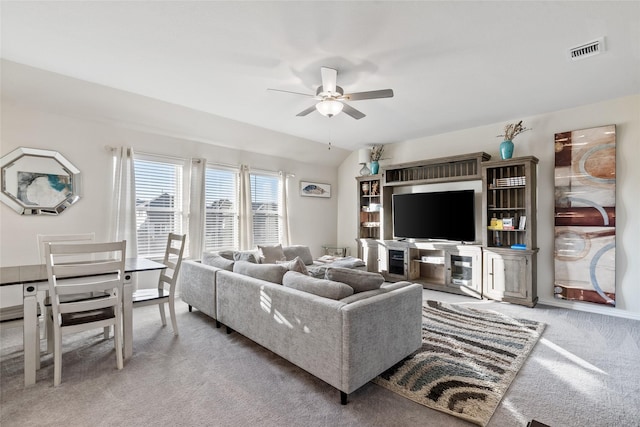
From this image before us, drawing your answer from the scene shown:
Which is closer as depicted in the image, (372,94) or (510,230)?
(372,94)

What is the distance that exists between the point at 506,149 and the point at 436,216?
1.51 metres

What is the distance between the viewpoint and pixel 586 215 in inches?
158

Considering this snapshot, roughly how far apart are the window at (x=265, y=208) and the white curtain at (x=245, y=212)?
0.26m

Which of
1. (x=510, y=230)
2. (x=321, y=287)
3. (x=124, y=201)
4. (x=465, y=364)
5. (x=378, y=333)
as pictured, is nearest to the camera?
(x=378, y=333)

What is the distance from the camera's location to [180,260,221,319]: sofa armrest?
334cm

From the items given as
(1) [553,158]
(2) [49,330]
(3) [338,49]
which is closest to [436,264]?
(1) [553,158]

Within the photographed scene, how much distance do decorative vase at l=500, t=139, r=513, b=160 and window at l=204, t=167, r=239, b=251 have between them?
451 centimetres

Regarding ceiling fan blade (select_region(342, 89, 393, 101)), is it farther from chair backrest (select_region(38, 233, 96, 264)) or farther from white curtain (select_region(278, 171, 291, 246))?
white curtain (select_region(278, 171, 291, 246))

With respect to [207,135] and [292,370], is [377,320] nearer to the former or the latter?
[292,370]

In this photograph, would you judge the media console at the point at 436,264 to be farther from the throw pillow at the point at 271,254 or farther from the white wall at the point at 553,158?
the throw pillow at the point at 271,254

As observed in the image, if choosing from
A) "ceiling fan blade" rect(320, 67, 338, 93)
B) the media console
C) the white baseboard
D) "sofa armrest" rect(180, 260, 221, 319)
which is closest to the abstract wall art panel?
the white baseboard

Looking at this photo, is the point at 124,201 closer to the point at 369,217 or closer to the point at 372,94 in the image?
the point at 372,94

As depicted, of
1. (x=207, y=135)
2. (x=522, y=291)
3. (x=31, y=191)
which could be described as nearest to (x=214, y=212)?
(x=207, y=135)

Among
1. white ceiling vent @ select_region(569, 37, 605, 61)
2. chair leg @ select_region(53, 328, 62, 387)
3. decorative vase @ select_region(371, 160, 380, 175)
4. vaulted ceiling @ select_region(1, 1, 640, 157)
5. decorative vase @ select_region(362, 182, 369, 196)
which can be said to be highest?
vaulted ceiling @ select_region(1, 1, 640, 157)
